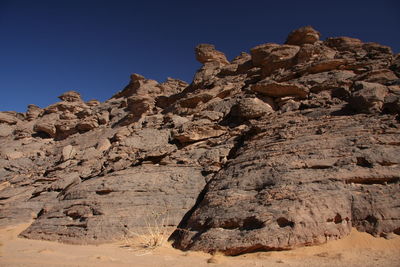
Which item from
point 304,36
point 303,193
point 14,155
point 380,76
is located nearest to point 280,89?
point 380,76

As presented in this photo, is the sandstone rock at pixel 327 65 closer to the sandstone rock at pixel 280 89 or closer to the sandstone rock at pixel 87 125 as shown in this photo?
the sandstone rock at pixel 280 89

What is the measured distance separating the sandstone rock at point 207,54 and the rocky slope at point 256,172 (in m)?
10.6

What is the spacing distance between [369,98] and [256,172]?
4846mm

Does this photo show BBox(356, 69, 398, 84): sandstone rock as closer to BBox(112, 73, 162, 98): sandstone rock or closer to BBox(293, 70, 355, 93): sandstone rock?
BBox(293, 70, 355, 93): sandstone rock

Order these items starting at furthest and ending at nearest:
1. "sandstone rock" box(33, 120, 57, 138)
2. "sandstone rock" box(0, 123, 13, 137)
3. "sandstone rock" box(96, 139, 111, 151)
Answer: "sandstone rock" box(0, 123, 13, 137), "sandstone rock" box(33, 120, 57, 138), "sandstone rock" box(96, 139, 111, 151)

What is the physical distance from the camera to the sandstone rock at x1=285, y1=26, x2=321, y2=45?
66.6ft

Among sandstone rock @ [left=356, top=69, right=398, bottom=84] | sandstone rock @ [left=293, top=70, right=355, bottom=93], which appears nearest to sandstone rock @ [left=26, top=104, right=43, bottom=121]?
sandstone rock @ [left=293, top=70, right=355, bottom=93]

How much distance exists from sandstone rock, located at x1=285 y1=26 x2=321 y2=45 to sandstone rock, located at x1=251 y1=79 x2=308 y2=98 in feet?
33.2

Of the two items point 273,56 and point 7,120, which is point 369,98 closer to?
point 273,56

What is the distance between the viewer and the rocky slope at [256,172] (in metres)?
5.61

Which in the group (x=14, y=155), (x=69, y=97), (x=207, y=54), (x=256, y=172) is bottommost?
(x=256, y=172)

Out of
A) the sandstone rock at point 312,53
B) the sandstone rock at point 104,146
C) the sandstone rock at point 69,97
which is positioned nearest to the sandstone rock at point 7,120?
the sandstone rock at point 69,97

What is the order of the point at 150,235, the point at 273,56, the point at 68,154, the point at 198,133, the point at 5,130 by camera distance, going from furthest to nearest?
the point at 5,130 < the point at 273,56 < the point at 68,154 < the point at 198,133 < the point at 150,235

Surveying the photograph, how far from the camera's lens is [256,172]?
730cm
